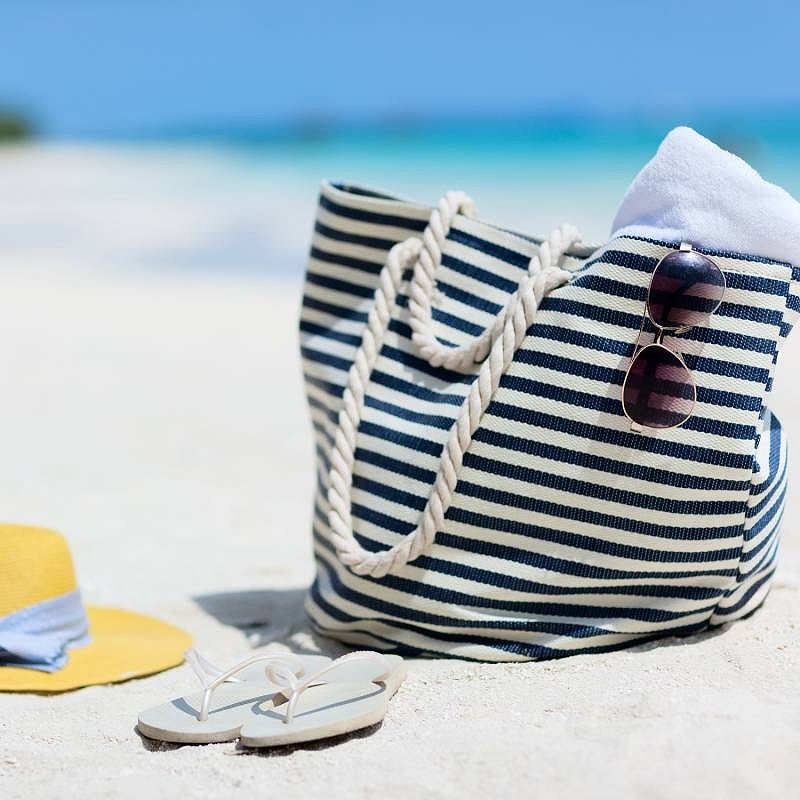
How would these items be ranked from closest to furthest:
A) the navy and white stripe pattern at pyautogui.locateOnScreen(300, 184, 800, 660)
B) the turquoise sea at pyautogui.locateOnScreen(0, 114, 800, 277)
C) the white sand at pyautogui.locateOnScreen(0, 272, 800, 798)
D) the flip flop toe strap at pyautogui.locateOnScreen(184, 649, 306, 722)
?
1. the white sand at pyautogui.locateOnScreen(0, 272, 800, 798)
2. the flip flop toe strap at pyautogui.locateOnScreen(184, 649, 306, 722)
3. the navy and white stripe pattern at pyautogui.locateOnScreen(300, 184, 800, 660)
4. the turquoise sea at pyautogui.locateOnScreen(0, 114, 800, 277)

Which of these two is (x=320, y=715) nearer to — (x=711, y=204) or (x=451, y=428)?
(x=451, y=428)

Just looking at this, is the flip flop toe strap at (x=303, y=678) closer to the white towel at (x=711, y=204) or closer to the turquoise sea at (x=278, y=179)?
the white towel at (x=711, y=204)

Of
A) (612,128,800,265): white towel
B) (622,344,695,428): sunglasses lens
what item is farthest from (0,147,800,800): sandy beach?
(612,128,800,265): white towel

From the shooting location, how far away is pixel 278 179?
17.6 metres

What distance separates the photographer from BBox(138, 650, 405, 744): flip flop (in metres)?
1.86

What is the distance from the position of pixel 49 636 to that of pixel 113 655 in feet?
0.43

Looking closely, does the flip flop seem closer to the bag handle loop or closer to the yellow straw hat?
the yellow straw hat

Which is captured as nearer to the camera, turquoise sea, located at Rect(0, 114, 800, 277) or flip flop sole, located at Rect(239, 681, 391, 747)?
flip flop sole, located at Rect(239, 681, 391, 747)

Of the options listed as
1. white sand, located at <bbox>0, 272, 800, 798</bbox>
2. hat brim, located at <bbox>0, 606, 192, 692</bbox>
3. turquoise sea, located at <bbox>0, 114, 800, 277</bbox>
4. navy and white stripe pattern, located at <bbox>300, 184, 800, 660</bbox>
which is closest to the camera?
white sand, located at <bbox>0, 272, 800, 798</bbox>

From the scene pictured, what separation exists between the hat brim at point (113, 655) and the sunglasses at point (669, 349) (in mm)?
1013

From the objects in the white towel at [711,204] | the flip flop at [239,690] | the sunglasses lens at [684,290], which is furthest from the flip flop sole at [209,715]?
the white towel at [711,204]

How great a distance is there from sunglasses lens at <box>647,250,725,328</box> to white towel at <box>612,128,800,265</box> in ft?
0.27

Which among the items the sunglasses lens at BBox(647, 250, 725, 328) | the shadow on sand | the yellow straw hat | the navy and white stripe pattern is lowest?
the shadow on sand

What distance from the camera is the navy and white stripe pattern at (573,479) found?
2.05m
